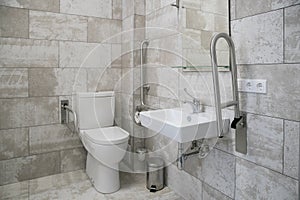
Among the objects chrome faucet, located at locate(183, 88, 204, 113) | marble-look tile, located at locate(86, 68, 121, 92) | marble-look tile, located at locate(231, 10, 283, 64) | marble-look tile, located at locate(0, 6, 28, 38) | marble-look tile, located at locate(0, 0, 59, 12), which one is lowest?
chrome faucet, located at locate(183, 88, 204, 113)

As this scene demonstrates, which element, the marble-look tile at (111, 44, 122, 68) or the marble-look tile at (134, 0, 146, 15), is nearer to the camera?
the marble-look tile at (134, 0, 146, 15)

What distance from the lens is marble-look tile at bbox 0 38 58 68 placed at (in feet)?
6.92

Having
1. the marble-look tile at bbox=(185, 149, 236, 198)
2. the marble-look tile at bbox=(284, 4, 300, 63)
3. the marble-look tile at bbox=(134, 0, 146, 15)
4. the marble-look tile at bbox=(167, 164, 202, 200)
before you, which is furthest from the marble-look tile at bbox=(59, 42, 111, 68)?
the marble-look tile at bbox=(284, 4, 300, 63)

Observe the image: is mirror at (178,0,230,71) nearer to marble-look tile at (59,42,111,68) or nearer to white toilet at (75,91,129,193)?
white toilet at (75,91,129,193)

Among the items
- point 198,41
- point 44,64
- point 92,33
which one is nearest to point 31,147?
point 44,64

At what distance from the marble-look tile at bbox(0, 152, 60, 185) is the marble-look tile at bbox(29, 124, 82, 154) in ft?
0.23

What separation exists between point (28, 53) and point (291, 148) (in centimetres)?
227

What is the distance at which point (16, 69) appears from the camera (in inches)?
84.7

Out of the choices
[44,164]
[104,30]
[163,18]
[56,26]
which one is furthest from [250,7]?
[44,164]

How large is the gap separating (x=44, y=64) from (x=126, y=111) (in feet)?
3.16

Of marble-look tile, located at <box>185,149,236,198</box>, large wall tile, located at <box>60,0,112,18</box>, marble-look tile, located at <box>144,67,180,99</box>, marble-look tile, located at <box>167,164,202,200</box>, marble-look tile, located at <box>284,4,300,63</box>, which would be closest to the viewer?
marble-look tile, located at <box>284,4,300,63</box>

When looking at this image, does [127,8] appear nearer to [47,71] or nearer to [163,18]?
[163,18]

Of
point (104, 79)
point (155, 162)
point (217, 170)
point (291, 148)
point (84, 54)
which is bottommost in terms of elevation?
point (155, 162)

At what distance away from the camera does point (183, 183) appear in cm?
192
